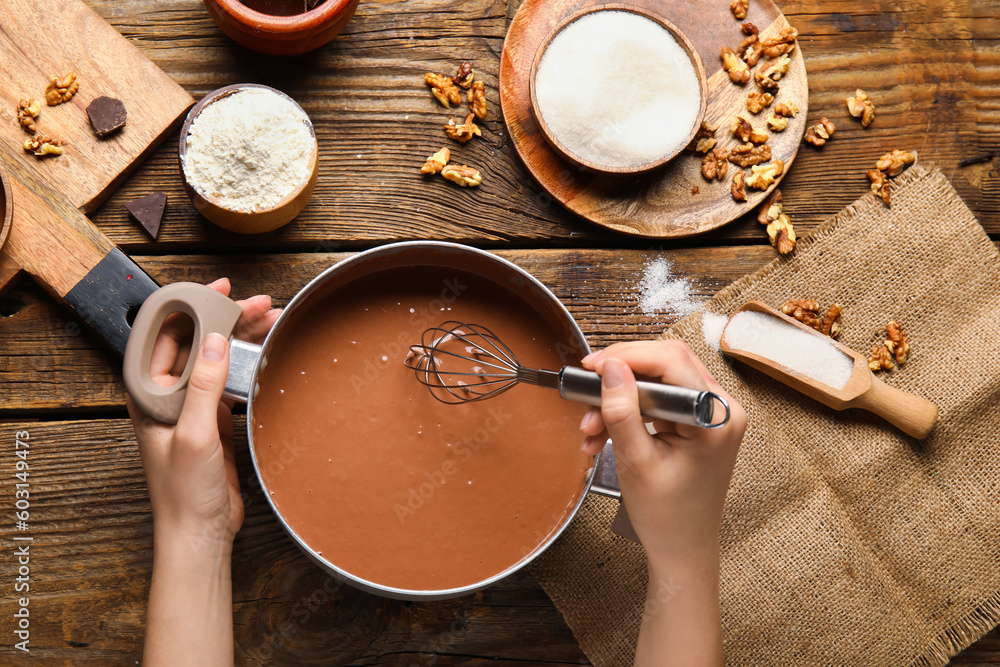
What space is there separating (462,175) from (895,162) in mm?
683

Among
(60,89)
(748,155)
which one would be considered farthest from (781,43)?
(60,89)

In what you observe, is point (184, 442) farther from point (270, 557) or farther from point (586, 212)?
point (586, 212)

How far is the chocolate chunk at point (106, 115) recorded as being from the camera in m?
1.03

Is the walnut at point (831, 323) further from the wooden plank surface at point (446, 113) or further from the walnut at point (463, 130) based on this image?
the walnut at point (463, 130)

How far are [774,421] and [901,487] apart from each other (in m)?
0.22

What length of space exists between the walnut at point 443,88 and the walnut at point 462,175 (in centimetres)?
10

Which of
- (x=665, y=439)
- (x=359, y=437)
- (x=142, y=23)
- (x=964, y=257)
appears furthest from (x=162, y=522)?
(x=964, y=257)

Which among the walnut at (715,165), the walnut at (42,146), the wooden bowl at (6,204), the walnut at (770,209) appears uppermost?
the walnut at (715,165)

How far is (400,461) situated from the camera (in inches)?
35.4

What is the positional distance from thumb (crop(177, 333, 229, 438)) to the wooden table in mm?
215

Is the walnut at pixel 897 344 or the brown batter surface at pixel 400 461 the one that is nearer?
the brown batter surface at pixel 400 461

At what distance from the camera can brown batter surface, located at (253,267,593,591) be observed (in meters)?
0.90

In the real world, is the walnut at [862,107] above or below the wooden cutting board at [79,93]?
above

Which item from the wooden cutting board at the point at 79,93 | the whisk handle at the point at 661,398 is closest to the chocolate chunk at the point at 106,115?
the wooden cutting board at the point at 79,93
